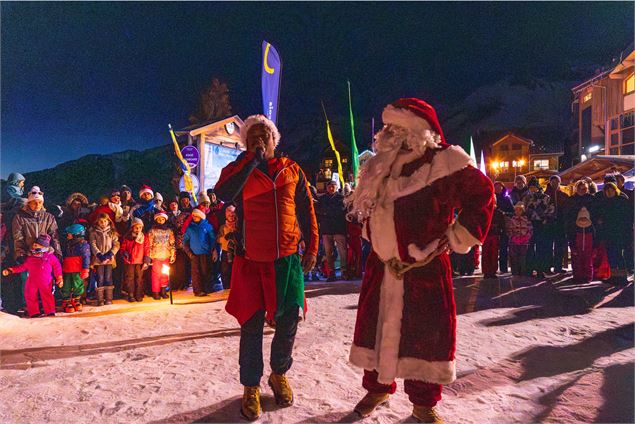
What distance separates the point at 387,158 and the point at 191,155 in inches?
420

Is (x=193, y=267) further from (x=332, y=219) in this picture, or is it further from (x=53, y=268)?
(x=332, y=219)

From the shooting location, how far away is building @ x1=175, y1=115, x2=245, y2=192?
12.3 m

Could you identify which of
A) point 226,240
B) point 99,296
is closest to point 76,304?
point 99,296

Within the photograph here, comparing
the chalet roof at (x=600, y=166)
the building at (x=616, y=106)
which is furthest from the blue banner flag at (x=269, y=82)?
the building at (x=616, y=106)

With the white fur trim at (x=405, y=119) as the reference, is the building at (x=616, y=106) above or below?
above

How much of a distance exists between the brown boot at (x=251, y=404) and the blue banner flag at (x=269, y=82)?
5611mm

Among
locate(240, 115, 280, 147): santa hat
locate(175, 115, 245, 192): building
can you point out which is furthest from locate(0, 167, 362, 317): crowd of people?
locate(175, 115, 245, 192): building

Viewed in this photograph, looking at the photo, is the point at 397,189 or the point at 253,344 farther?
the point at 253,344

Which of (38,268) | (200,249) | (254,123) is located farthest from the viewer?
(200,249)

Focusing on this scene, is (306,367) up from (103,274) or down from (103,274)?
down

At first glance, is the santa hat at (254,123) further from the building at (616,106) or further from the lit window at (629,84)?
the lit window at (629,84)

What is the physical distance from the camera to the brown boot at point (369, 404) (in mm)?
2627

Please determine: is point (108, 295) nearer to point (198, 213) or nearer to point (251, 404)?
point (198, 213)

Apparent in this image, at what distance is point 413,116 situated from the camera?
2500mm
